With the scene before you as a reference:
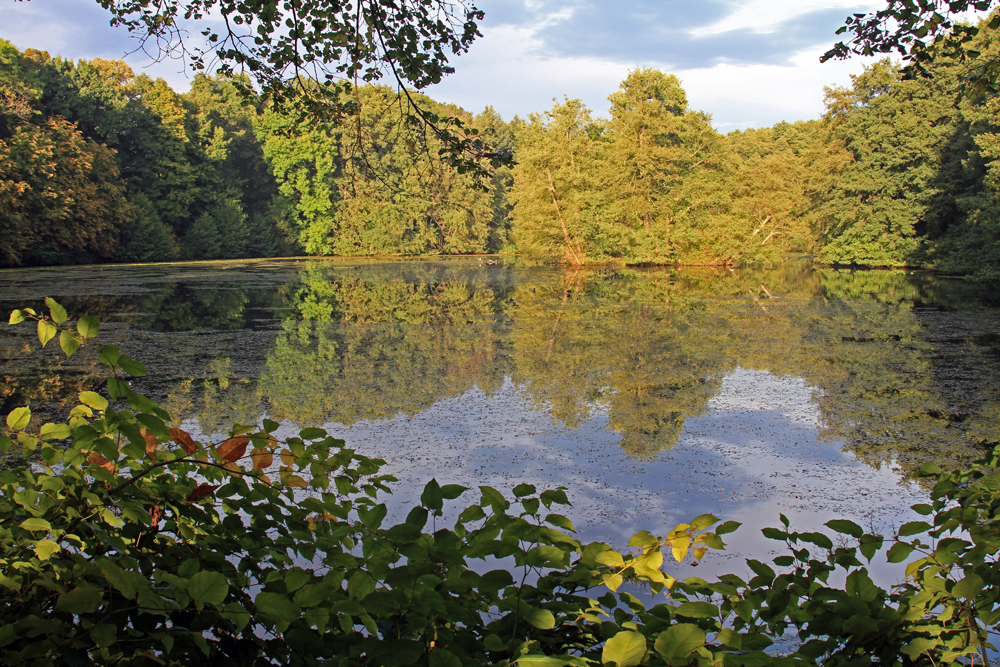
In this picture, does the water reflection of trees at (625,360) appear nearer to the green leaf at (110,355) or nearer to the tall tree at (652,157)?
the green leaf at (110,355)

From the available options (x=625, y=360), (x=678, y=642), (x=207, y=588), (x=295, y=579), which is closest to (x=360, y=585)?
(x=295, y=579)

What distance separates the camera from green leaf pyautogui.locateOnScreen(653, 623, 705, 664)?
108 centimetres

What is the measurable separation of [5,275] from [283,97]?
76.0 ft

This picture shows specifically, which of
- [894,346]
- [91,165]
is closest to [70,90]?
[91,165]

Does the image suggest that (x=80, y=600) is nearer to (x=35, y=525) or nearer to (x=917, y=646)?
(x=35, y=525)

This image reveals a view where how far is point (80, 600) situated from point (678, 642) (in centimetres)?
93

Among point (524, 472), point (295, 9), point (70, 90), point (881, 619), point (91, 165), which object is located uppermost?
point (70, 90)

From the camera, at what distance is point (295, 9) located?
3.17 m

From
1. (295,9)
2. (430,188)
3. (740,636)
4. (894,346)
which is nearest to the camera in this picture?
(740,636)

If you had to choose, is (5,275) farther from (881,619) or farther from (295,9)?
(881,619)

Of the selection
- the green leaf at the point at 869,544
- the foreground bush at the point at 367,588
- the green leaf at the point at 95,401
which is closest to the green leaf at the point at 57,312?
the foreground bush at the point at 367,588

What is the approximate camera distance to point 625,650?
1072mm

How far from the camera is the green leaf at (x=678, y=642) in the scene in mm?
1082

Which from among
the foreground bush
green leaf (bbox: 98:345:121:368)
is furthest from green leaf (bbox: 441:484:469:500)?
green leaf (bbox: 98:345:121:368)
